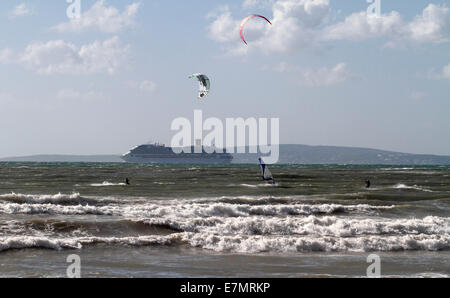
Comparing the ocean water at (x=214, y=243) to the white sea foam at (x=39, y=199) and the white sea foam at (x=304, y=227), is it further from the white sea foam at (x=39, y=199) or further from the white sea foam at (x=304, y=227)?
the white sea foam at (x=39, y=199)

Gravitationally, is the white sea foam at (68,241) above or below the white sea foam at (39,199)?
below

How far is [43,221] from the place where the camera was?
56.4 ft

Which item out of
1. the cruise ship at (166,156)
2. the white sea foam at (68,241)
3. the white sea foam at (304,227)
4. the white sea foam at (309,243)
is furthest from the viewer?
the cruise ship at (166,156)

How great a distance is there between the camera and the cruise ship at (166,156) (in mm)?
171375

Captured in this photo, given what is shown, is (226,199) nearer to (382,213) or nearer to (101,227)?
(382,213)

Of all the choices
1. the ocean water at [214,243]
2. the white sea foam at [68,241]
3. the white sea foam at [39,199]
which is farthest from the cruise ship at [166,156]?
the white sea foam at [68,241]

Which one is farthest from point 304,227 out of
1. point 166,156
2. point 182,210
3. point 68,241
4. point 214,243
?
point 166,156

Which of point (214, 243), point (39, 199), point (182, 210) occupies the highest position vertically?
point (39, 199)

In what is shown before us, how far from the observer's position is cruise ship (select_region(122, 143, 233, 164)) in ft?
562

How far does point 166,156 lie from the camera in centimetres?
17312

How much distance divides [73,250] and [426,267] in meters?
8.05

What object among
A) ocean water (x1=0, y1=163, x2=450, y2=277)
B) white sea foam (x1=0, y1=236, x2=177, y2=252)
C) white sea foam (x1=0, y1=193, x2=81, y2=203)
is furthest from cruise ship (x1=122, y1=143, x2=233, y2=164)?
white sea foam (x1=0, y1=236, x2=177, y2=252)

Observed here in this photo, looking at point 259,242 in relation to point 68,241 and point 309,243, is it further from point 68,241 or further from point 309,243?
point 68,241
